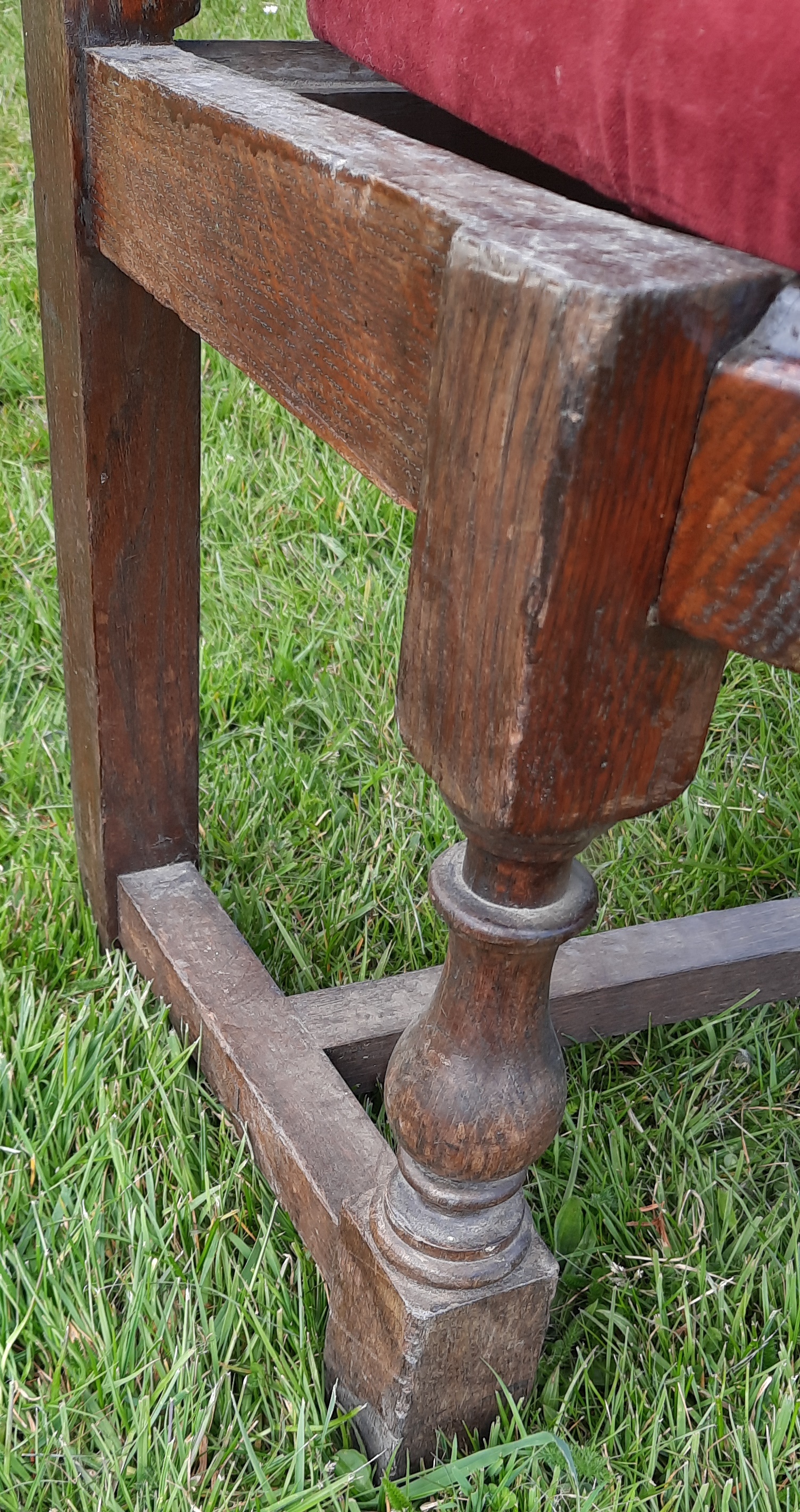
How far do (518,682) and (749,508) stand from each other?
0.13 metres

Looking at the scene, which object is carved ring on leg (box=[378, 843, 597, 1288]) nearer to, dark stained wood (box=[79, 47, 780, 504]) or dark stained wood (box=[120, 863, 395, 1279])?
dark stained wood (box=[120, 863, 395, 1279])

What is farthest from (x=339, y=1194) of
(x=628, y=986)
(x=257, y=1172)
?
(x=628, y=986)

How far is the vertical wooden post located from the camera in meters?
1.14

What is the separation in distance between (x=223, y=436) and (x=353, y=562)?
1.54 ft

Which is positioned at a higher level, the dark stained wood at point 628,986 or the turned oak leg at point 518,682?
the turned oak leg at point 518,682

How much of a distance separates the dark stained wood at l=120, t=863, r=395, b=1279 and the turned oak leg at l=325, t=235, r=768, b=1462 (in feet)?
0.38

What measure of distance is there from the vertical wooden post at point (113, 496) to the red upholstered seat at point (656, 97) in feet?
1.39

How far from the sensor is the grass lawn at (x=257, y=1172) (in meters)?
1.02

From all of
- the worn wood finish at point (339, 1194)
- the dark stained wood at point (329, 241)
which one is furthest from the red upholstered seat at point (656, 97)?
the worn wood finish at point (339, 1194)

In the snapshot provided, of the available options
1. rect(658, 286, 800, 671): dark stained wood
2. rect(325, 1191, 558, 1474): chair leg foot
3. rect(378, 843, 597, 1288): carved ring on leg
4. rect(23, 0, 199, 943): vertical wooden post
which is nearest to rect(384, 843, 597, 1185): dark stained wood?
rect(378, 843, 597, 1288): carved ring on leg

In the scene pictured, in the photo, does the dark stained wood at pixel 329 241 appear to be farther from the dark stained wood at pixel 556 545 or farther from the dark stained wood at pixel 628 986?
the dark stained wood at pixel 628 986

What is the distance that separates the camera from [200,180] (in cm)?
88

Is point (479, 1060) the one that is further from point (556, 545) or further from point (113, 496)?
point (113, 496)

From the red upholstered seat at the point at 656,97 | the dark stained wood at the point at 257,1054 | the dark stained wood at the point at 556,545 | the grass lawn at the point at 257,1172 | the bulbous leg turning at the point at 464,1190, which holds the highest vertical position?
the red upholstered seat at the point at 656,97
